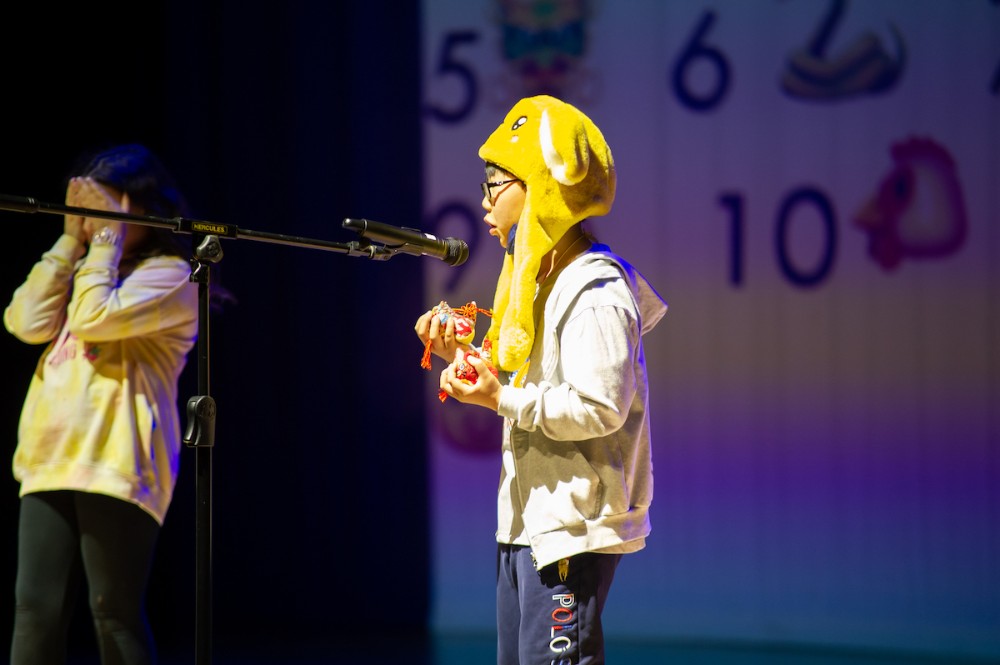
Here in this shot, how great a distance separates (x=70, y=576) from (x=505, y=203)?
1239 millimetres

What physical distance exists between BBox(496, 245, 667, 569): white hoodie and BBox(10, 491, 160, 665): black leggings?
917 millimetres

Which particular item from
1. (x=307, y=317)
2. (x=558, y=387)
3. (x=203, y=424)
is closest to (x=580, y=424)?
(x=558, y=387)

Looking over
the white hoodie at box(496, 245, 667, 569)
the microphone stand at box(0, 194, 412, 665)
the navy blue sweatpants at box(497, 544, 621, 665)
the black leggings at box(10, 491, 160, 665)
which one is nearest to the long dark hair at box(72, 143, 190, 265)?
the black leggings at box(10, 491, 160, 665)

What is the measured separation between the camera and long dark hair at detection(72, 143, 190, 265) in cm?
236

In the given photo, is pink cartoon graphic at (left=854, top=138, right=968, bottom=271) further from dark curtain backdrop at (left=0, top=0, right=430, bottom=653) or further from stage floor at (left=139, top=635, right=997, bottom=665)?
dark curtain backdrop at (left=0, top=0, right=430, bottom=653)

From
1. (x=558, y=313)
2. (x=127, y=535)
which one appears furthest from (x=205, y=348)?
(x=127, y=535)

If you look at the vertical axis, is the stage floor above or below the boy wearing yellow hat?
below

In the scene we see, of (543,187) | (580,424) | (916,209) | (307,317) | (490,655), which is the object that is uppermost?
(916,209)

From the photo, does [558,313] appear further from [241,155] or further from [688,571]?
[241,155]

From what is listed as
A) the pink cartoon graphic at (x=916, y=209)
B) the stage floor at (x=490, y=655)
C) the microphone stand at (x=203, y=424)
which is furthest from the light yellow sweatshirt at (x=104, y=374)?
the pink cartoon graphic at (x=916, y=209)

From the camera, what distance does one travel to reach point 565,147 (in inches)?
67.8

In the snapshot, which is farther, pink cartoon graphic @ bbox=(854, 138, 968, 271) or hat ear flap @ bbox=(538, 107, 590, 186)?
pink cartoon graphic @ bbox=(854, 138, 968, 271)

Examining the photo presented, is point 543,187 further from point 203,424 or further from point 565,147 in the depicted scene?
point 203,424

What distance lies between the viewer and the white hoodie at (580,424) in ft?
5.28
